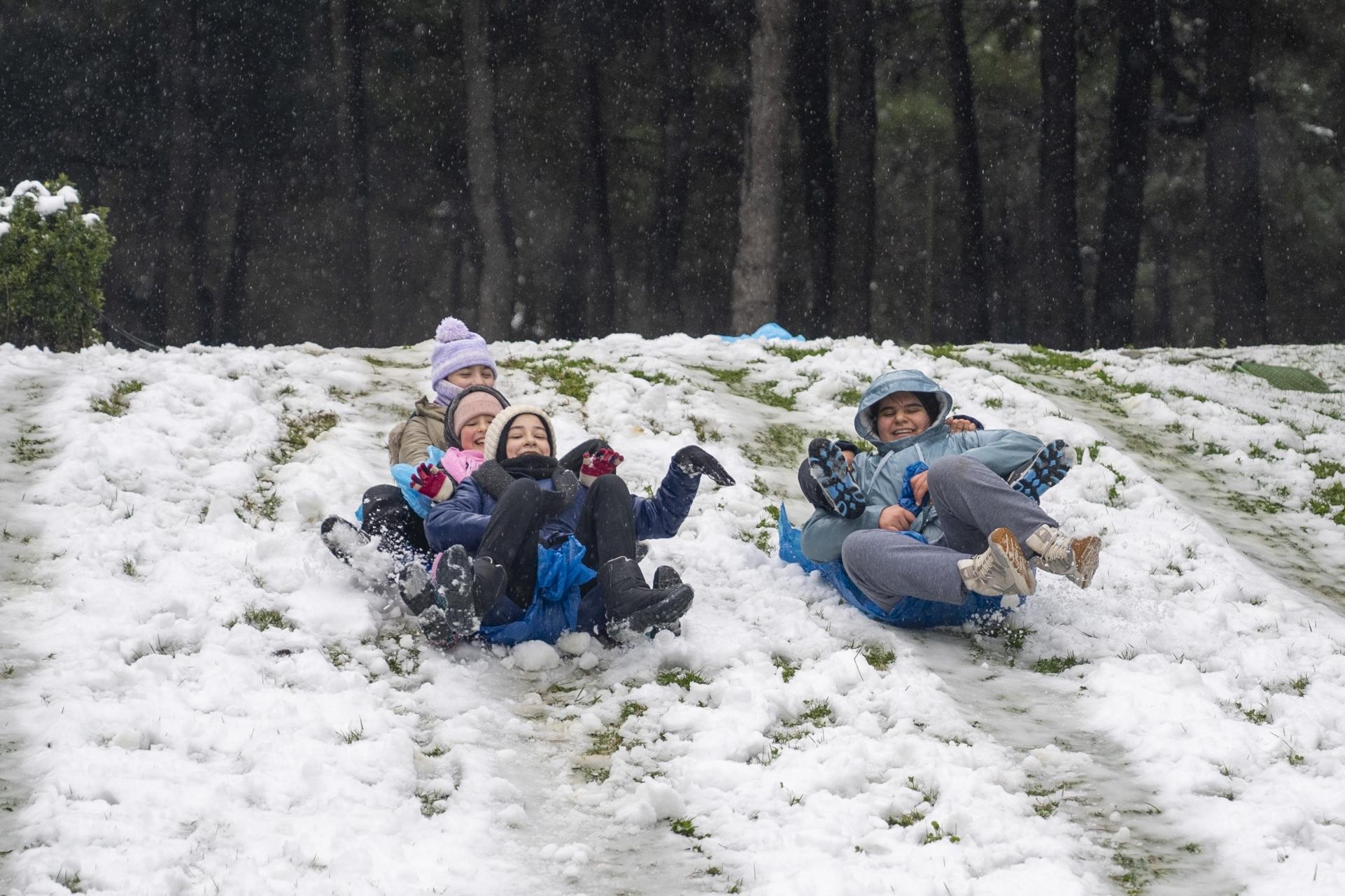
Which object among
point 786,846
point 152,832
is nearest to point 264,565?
point 152,832

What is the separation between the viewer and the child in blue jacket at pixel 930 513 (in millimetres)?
4539

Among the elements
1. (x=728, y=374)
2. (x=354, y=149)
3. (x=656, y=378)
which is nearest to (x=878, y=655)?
(x=656, y=378)

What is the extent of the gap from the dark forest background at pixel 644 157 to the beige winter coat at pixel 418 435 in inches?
543

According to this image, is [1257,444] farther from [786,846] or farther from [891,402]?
[786,846]

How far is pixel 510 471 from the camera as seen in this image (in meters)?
5.16

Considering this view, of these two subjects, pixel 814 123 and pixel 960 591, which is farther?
pixel 814 123

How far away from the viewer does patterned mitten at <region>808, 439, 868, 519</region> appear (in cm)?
520

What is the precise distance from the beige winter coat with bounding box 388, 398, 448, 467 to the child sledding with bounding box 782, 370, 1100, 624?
1.95 meters

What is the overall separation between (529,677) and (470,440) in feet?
4.35

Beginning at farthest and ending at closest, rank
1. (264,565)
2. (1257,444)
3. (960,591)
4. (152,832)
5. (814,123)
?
(814,123), (1257,444), (264,565), (960,591), (152,832)

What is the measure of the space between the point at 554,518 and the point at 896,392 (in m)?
1.72

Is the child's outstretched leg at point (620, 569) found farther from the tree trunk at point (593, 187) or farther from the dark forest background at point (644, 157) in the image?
the tree trunk at point (593, 187)

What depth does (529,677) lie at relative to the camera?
4723 mm

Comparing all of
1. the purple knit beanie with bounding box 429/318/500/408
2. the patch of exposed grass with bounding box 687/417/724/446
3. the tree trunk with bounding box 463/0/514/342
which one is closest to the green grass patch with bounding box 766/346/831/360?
the patch of exposed grass with bounding box 687/417/724/446
